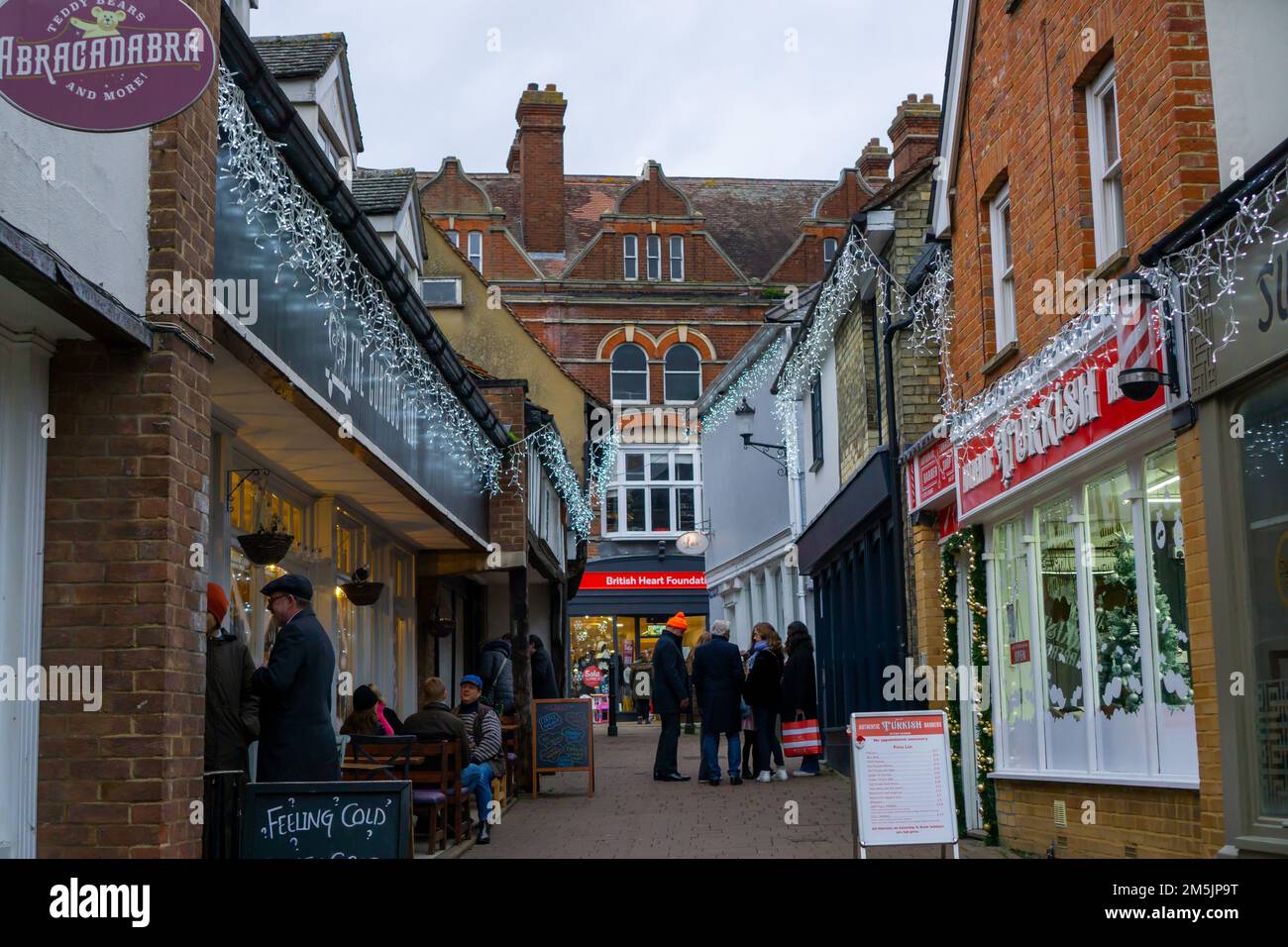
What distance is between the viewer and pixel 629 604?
39.8 metres

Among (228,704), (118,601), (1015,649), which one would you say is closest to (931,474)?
(1015,649)

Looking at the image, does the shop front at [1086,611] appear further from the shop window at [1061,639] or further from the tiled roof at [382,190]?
the tiled roof at [382,190]

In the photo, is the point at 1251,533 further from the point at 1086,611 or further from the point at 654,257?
the point at 654,257

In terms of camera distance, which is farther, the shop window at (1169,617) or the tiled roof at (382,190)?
the tiled roof at (382,190)

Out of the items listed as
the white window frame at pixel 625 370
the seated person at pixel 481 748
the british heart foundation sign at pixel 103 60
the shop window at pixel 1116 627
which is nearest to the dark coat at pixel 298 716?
the british heart foundation sign at pixel 103 60

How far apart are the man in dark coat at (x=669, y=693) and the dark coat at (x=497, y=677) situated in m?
1.71

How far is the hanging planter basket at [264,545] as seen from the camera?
9.58 meters

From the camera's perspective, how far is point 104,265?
5.78 m

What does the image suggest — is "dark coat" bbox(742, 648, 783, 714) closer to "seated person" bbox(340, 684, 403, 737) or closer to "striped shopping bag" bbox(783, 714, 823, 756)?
"striped shopping bag" bbox(783, 714, 823, 756)

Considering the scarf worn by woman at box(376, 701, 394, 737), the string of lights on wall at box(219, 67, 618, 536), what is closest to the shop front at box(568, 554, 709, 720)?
the string of lights on wall at box(219, 67, 618, 536)

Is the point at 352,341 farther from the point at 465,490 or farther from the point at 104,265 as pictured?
the point at 465,490

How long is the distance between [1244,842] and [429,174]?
111ft

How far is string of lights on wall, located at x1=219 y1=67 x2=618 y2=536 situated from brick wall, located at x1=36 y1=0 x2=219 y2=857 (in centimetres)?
108

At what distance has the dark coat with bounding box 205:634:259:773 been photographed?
743 cm
